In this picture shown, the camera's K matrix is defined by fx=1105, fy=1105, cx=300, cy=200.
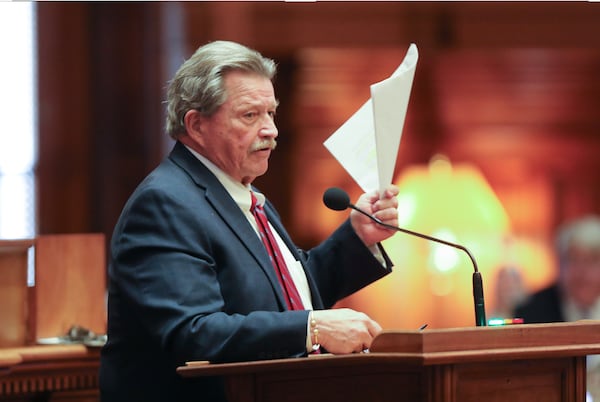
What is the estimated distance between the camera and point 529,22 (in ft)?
23.5

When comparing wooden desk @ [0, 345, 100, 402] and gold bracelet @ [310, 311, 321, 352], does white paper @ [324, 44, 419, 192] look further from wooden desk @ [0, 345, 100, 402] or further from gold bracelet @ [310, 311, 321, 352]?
wooden desk @ [0, 345, 100, 402]

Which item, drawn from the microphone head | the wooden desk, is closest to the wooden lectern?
the microphone head

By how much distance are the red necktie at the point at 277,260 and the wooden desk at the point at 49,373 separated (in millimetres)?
838

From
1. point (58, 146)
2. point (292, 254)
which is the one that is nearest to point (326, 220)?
point (58, 146)

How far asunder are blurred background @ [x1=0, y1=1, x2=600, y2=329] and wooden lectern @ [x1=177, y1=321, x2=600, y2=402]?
13.1 ft

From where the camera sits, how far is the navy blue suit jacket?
2479 mm

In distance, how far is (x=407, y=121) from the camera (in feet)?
26.3

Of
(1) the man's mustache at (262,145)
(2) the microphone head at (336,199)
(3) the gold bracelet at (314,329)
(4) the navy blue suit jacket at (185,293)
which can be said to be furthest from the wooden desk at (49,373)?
(3) the gold bracelet at (314,329)

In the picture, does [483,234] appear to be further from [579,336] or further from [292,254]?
[579,336]

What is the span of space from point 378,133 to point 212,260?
1.94 ft

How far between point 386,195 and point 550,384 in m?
0.78

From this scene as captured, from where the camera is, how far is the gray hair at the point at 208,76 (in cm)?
286

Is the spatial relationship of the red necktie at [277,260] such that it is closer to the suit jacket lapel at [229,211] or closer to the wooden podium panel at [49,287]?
the suit jacket lapel at [229,211]

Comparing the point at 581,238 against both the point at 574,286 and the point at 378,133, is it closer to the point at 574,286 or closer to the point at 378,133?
the point at 574,286
